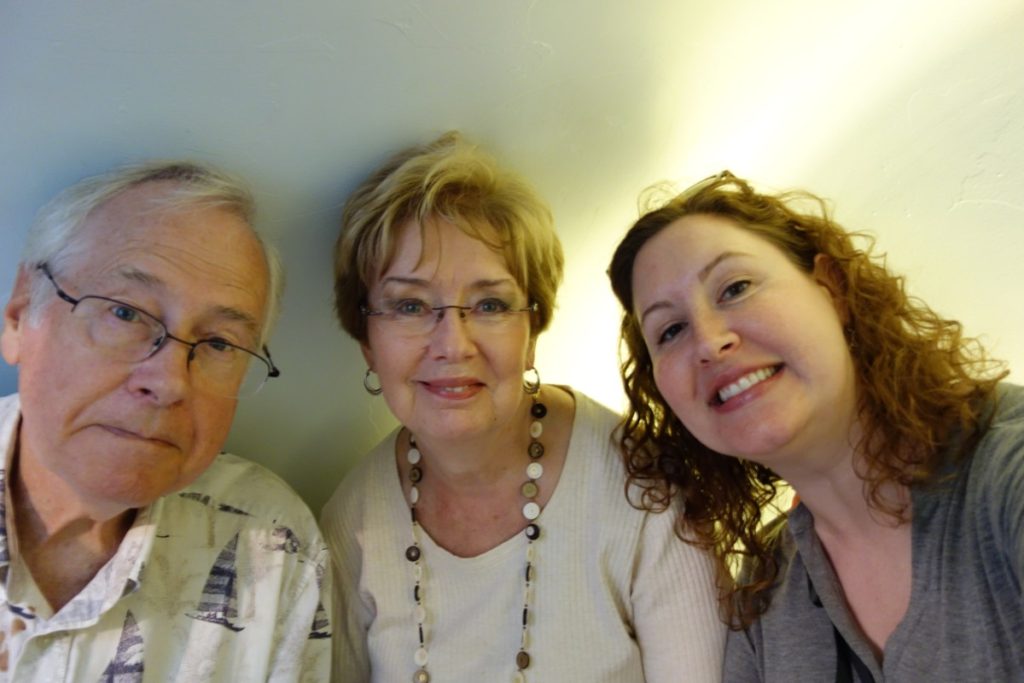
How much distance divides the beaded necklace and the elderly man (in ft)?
0.71

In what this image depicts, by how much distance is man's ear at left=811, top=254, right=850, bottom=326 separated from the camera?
149cm

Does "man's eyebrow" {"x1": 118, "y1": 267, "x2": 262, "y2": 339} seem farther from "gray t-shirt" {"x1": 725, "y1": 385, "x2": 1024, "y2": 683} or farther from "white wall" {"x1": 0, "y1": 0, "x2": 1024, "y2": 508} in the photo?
"gray t-shirt" {"x1": 725, "y1": 385, "x2": 1024, "y2": 683}

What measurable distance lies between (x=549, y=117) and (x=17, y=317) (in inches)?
39.3

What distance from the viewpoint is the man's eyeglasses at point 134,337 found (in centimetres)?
128

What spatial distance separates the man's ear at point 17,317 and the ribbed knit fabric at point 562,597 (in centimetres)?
72

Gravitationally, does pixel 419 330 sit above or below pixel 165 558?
above

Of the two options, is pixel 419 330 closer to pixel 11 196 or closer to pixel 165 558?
pixel 165 558

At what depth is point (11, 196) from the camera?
147 centimetres

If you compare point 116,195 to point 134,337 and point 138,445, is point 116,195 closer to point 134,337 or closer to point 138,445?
point 134,337

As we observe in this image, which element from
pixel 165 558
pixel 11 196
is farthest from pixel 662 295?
pixel 11 196

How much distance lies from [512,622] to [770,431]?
650 millimetres

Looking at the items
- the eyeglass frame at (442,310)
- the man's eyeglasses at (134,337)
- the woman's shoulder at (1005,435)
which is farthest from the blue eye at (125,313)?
the woman's shoulder at (1005,435)

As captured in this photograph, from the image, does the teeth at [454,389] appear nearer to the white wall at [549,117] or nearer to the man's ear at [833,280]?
the white wall at [549,117]

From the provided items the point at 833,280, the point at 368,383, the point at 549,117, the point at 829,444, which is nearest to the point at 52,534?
the point at 368,383
